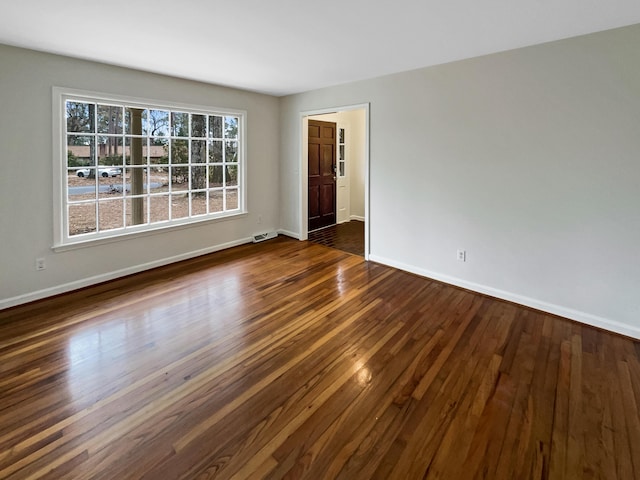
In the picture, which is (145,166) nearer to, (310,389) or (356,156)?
(310,389)

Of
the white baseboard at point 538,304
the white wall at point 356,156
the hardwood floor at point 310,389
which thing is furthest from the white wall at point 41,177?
the white wall at point 356,156

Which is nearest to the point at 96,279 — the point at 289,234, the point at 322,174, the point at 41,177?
the point at 41,177

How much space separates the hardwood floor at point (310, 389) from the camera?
1.62 metres

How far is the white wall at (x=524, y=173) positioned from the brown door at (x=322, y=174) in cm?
Answer: 187

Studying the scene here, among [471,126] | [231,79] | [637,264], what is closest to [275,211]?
[231,79]

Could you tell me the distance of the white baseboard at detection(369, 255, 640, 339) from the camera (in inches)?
112

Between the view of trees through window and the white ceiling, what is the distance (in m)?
0.69

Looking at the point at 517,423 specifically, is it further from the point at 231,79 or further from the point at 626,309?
the point at 231,79

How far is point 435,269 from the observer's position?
158 inches

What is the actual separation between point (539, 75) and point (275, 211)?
13.4ft

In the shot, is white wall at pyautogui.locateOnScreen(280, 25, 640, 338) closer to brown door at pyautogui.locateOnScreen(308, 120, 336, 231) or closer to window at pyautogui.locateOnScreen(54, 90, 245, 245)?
brown door at pyautogui.locateOnScreen(308, 120, 336, 231)

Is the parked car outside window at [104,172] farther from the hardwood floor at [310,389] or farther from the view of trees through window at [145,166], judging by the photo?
the hardwood floor at [310,389]

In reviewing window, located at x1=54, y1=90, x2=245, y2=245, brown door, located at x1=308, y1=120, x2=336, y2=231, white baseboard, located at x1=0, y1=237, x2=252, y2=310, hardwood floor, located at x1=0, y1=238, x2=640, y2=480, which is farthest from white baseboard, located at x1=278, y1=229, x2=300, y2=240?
hardwood floor, located at x1=0, y1=238, x2=640, y2=480

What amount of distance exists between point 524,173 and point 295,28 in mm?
2382
